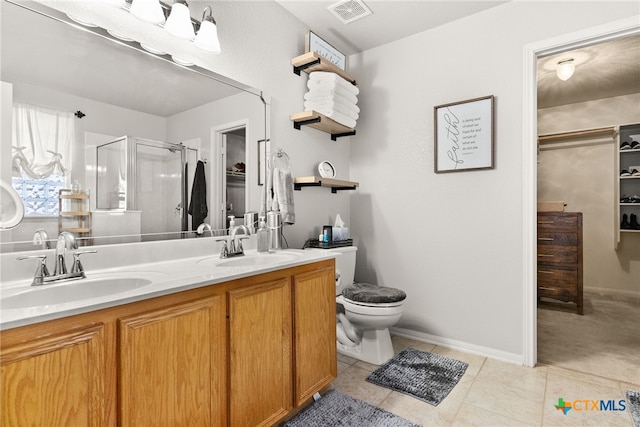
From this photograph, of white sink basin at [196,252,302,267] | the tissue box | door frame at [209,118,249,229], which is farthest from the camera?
the tissue box

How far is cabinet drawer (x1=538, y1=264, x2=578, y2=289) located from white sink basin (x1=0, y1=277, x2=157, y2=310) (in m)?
3.72

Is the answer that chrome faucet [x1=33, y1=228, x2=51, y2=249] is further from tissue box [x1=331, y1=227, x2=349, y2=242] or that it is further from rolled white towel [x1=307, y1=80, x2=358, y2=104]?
rolled white towel [x1=307, y1=80, x2=358, y2=104]

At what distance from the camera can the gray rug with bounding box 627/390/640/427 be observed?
1651 millimetres

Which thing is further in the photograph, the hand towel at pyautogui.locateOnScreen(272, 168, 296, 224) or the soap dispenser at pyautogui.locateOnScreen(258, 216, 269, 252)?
the hand towel at pyautogui.locateOnScreen(272, 168, 296, 224)

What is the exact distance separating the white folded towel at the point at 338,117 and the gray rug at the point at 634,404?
94.5 inches

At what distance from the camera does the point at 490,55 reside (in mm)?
2379

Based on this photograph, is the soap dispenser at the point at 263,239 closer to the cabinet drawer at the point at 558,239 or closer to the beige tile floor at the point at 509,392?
the beige tile floor at the point at 509,392

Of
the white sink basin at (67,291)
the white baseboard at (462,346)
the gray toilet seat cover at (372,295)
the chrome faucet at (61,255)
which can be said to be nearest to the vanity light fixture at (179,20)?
the chrome faucet at (61,255)

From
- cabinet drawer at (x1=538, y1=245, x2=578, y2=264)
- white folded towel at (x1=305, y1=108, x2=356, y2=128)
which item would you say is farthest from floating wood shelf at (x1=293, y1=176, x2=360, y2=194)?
cabinet drawer at (x1=538, y1=245, x2=578, y2=264)

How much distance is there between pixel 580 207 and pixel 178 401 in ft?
16.0

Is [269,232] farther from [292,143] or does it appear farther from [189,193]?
[292,143]

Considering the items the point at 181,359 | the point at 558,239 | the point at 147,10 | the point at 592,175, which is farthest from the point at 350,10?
the point at 592,175

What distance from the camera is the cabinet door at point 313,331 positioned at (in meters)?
1.65

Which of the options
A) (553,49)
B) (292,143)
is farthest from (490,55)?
(292,143)
